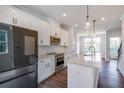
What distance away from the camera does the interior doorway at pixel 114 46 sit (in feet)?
33.0

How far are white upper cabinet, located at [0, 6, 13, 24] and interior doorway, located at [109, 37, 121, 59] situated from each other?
376 inches

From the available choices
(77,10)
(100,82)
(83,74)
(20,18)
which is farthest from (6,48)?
(100,82)

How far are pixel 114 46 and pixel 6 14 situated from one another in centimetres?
1004

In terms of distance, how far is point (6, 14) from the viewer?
2570 mm

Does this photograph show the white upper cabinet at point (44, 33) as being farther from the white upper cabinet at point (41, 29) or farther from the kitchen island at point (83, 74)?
the kitchen island at point (83, 74)

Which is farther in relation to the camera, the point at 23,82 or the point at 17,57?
the point at 23,82

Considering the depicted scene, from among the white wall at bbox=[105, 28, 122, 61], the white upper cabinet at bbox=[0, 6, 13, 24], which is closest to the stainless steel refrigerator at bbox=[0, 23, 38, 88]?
the white upper cabinet at bbox=[0, 6, 13, 24]

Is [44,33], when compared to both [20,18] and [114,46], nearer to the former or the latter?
[20,18]

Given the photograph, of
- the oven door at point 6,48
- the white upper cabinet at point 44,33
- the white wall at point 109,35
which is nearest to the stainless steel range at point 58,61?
the white upper cabinet at point 44,33

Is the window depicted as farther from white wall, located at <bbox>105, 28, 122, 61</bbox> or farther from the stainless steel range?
white wall, located at <bbox>105, 28, 122, 61</bbox>

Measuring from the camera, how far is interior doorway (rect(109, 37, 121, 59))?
33.0ft

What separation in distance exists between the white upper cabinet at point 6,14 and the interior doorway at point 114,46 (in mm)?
9538
